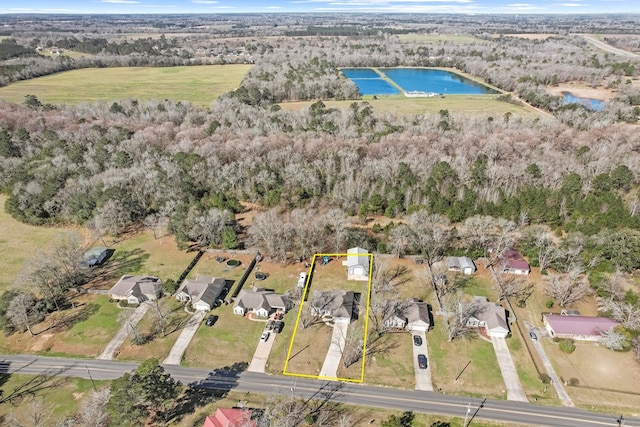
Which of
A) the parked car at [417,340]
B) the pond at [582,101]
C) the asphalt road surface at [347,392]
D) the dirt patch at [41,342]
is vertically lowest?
the asphalt road surface at [347,392]

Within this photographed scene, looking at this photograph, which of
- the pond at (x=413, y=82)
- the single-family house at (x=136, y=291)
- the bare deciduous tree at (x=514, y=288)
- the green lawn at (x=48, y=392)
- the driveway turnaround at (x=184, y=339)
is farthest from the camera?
the pond at (x=413, y=82)

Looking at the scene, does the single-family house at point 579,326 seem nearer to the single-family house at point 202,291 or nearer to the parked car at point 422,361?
the parked car at point 422,361

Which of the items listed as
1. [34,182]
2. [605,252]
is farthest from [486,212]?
[34,182]

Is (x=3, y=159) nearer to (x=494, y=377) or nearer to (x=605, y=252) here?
(x=494, y=377)

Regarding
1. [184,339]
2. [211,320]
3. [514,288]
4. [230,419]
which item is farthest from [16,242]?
[514,288]

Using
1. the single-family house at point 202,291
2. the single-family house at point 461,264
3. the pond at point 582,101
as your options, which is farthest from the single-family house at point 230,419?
the pond at point 582,101

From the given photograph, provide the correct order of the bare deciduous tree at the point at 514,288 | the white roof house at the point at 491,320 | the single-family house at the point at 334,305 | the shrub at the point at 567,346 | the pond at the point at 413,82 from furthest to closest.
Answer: the pond at the point at 413,82
the bare deciduous tree at the point at 514,288
the single-family house at the point at 334,305
the white roof house at the point at 491,320
the shrub at the point at 567,346

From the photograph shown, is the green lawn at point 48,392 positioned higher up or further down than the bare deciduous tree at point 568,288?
further down

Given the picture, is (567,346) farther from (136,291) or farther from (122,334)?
(136,291)

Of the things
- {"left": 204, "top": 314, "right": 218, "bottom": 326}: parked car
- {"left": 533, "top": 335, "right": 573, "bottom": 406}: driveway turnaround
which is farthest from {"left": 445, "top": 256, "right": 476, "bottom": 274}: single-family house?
{"left": 204, "top": 314, "right": 218, "bottom": 326}: parked car
